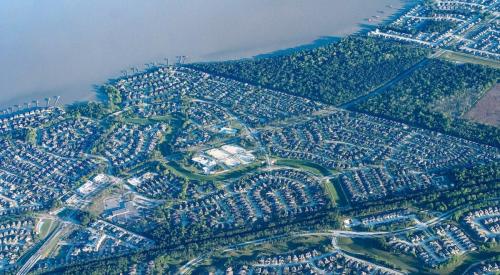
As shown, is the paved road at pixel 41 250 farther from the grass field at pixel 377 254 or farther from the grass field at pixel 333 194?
the grass field at pixel 377 254

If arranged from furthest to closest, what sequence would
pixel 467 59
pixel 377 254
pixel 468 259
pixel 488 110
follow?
pixel 467 59
pixel 488 110
pixel 377 254
pixel 468 259

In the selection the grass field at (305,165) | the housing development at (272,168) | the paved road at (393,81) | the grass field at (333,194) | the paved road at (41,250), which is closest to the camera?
the housing development at (272,168)

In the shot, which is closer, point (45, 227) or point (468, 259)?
point (468, 259)

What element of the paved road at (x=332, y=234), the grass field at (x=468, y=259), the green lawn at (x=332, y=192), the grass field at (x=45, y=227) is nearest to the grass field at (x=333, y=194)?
the green lawn at (x=332, y=192)

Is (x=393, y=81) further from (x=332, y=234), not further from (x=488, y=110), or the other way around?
(x=332, y=234)

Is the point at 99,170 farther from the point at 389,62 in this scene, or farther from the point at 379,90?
the point at 389,62

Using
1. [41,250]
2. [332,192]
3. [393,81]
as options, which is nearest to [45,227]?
[41,250]

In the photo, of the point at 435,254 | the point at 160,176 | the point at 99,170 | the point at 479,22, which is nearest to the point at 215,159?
the point at 160,176

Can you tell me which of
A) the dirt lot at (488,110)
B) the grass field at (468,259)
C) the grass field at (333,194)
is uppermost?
the dirt lot at (488,110)
